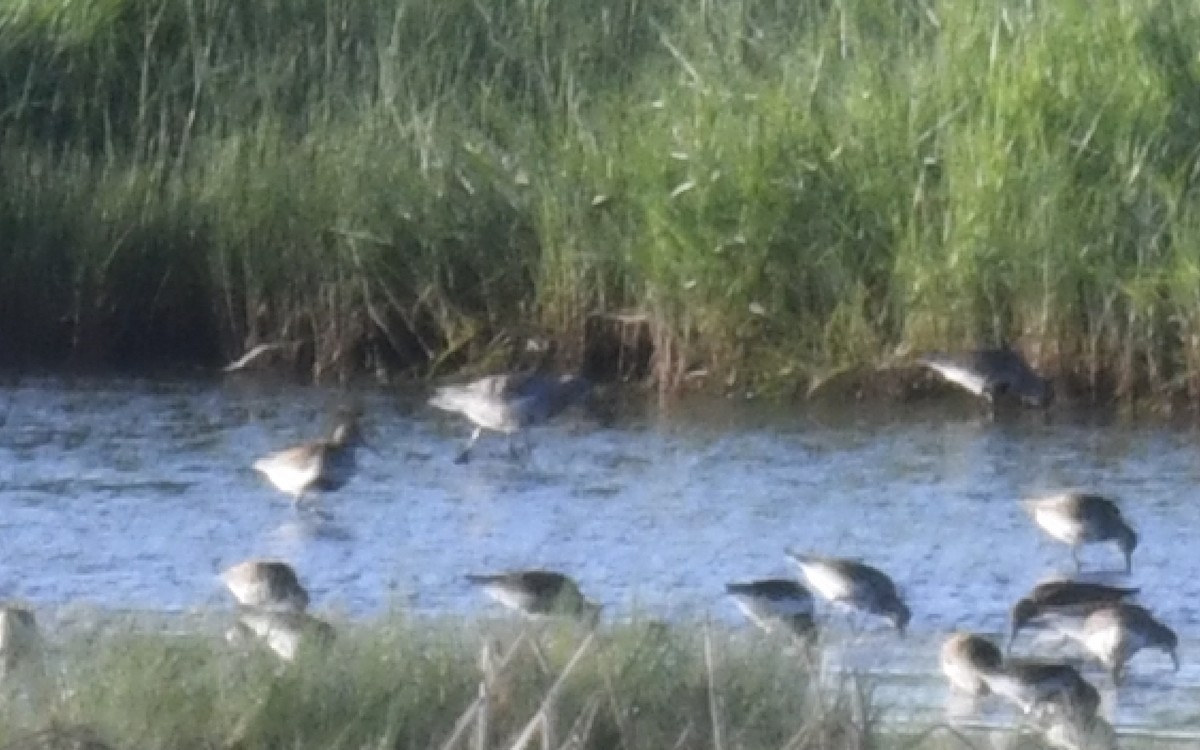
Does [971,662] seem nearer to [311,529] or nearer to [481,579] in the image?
[481,579]

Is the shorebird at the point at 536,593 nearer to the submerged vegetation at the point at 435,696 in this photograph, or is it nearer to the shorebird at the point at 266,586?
the shorebird at the point at 266,586

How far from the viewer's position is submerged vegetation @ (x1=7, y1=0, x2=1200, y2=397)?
14352 mm

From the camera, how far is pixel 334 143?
1599cm

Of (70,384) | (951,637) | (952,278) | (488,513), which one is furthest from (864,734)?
(70,384)

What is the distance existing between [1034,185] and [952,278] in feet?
1.69

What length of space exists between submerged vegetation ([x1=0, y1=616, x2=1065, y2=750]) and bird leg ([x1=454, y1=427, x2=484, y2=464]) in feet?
18.8

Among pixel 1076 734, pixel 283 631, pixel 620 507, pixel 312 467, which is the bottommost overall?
pixel 620 507

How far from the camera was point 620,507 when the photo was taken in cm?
1255

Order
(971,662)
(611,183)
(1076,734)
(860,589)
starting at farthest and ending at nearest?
(611,183) < (860,589) < (971,662) < (1076,734)

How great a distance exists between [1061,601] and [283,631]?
2.86 m

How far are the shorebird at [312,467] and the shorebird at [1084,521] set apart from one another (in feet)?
8.50

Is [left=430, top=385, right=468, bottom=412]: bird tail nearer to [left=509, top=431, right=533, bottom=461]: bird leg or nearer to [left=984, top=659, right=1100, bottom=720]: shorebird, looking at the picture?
[left=509, top=431, right=533, bottom=461]: bird leg

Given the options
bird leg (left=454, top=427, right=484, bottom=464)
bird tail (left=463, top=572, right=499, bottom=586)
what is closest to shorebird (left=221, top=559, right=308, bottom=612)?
bird tail (left=463, top=572, right=499, bottom=586)

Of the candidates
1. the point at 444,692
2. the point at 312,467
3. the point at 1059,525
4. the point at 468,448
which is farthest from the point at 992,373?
the point at 444,692
